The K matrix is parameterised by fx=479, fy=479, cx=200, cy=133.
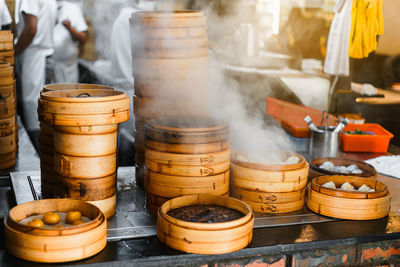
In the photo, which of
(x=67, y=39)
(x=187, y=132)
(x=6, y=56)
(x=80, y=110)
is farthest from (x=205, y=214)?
(x=67, y=39)

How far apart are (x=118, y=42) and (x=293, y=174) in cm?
319

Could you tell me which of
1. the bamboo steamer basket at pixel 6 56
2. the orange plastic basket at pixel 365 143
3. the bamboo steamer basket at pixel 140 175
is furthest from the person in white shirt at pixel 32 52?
the orange plastic basket at pixel 365 143

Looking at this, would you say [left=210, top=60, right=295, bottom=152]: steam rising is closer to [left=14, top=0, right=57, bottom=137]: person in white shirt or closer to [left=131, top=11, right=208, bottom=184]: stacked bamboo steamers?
[left=131, top=11, right=208, bottom=184]: stacked bamboo steamers

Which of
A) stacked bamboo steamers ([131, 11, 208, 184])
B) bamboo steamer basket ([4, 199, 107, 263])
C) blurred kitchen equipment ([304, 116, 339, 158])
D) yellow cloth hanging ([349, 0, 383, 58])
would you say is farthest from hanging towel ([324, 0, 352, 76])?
bamboo steamer basket ([4, 199, 107, 263])

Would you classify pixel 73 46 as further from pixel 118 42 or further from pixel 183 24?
pixel 183 24

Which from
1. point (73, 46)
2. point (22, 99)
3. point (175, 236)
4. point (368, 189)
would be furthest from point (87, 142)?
point (73, 46)

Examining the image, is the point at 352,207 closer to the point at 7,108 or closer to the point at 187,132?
the point at 187,132

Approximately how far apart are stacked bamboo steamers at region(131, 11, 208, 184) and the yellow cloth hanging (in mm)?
4347

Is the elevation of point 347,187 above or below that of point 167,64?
below

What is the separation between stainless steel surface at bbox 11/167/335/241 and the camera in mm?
2135

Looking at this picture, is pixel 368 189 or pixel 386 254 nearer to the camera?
pixel 386 254

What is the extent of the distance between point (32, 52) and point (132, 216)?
4.62 meters

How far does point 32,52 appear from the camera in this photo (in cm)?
629

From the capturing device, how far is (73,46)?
7652 millimetres
